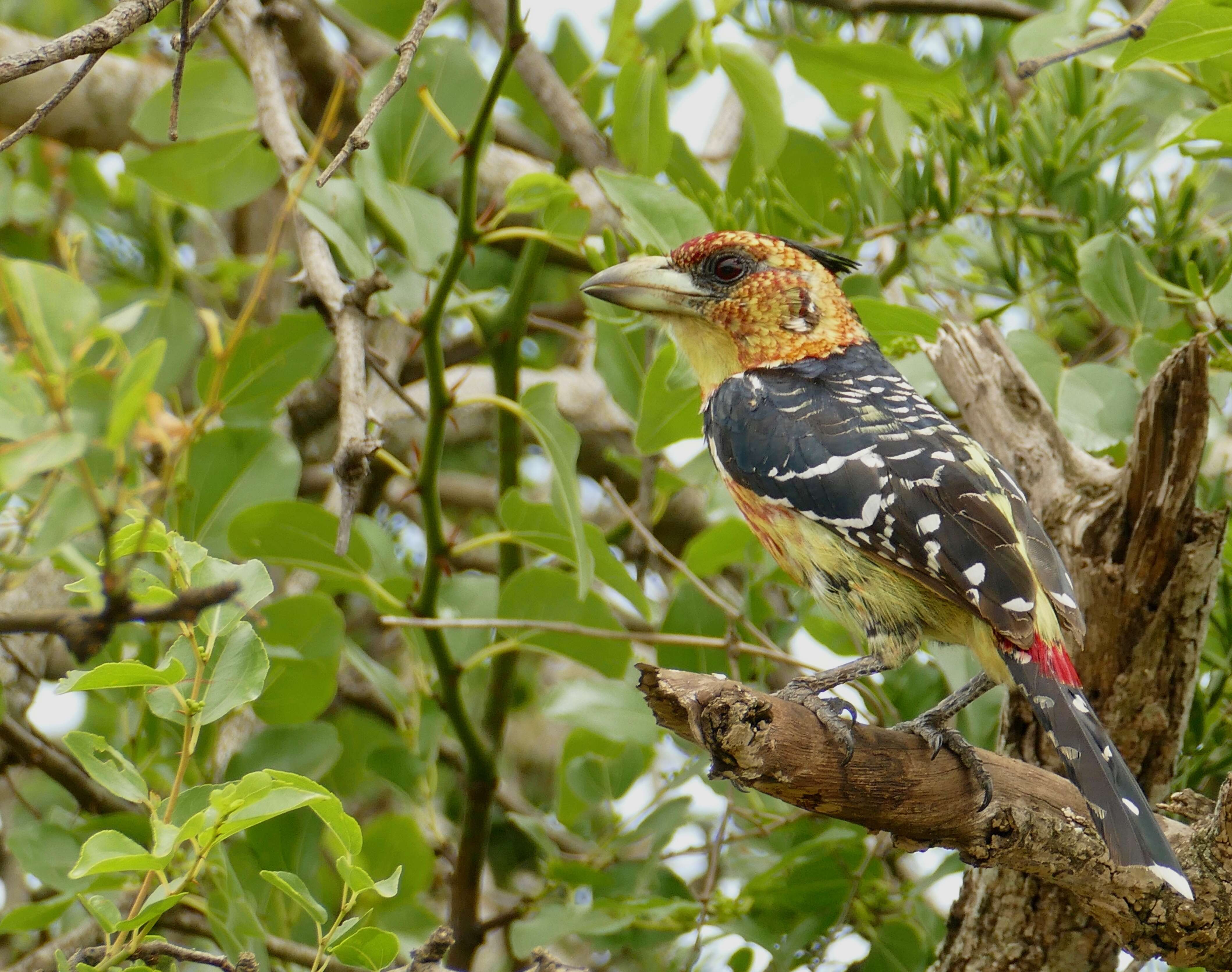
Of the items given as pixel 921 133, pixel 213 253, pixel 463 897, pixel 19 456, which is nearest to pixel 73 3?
pixel 213 253

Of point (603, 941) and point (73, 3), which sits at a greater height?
point (73, 3)

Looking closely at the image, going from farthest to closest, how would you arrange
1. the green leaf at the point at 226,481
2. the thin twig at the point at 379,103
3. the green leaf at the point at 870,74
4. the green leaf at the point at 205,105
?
the green leaf at the point at 870,74 < the green leaf at the point at 205,105 < the green leaf at the point at 226,481 < the thin twig at the point at 379,103

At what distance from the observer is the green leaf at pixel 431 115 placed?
9.49 ft

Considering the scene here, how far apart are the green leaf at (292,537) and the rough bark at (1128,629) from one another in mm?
1543

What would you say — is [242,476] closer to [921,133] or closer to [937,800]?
[937,800]

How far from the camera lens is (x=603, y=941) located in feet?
9.18

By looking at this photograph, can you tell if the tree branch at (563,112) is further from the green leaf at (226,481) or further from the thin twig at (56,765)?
the thin twig at (56,765)

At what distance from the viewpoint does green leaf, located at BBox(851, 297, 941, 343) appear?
2926 millimetres

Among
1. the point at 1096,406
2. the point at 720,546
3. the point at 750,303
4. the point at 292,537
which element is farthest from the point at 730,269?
the point at 292,537

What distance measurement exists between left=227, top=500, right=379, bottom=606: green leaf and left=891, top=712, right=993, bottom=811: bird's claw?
4.30ft

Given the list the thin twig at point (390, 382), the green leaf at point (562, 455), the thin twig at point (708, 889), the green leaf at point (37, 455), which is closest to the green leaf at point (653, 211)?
the green leaf at point (562, 455)

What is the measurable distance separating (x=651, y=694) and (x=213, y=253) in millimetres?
3440

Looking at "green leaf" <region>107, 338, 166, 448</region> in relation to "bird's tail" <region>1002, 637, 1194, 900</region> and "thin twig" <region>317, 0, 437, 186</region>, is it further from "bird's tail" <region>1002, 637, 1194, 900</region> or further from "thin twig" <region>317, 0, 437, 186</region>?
"bird's tail" <region>1002, 637, 1194, 900</region>

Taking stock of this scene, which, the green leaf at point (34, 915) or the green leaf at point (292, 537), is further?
the green leaf at point (292, 537)
